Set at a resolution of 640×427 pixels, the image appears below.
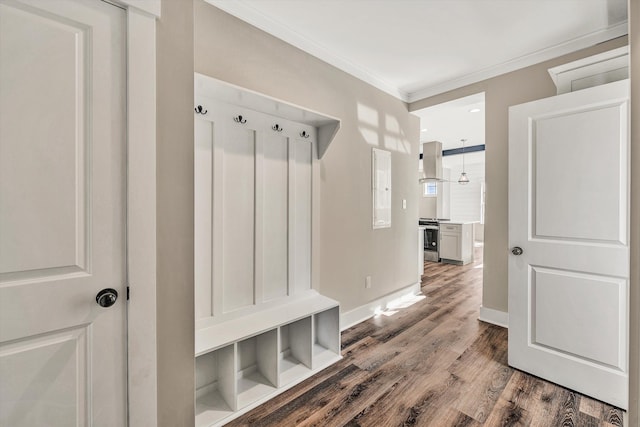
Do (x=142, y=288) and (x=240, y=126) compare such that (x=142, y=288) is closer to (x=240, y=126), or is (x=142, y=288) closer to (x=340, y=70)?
(x=240, y=126)

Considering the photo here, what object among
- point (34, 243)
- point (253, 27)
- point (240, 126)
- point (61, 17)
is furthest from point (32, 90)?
point (253, 27)

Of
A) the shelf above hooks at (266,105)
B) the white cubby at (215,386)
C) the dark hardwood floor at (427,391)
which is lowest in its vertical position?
the dark hardwood floor at (427,391)

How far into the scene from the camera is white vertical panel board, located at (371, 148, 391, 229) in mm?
3094

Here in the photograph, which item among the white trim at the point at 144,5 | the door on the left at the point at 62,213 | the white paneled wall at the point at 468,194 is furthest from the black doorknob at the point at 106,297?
the white paneled wall at the point at 468,194

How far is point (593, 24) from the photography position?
2.24 meters

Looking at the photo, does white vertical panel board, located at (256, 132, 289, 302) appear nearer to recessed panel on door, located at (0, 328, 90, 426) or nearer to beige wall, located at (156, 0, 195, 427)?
beige wall, located at (156, 0, 195, 427)

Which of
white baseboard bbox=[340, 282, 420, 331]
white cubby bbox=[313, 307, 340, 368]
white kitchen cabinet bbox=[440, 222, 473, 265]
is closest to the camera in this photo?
white cubby bbox=[313, 307, 340, 368]

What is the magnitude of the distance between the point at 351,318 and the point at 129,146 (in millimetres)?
2470

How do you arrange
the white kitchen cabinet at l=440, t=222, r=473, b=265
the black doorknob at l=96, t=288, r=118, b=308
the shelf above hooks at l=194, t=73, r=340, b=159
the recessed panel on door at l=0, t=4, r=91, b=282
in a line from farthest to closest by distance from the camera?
the white kitchen cabinet at l=440, t=222, r=473, b=265 → the shelf above hooks at l=194, t=73, r=340, b=159 → the black doorknob at l=96, t=288, r=118, b=308 → the recessed panel on door at l=0, t=4, r=91, b=282

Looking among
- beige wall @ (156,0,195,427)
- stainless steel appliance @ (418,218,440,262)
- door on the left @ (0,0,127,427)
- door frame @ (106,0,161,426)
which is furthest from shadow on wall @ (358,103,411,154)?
stainless steel appliance @ (418,218,440,262)

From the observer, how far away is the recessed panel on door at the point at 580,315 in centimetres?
173

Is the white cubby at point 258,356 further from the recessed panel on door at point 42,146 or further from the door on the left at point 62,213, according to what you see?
the recessed panel on door at point 42,146

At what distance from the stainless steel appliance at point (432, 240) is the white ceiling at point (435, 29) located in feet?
11.5

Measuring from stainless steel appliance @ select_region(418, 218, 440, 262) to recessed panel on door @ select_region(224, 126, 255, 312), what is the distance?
484 centimetres
